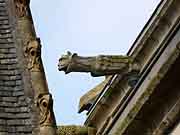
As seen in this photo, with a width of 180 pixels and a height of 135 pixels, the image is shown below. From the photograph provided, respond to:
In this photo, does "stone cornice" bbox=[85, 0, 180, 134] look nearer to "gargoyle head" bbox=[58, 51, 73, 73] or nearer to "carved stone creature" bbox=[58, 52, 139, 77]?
"carved stone creature" bbox=[58, 52, 139, 77]

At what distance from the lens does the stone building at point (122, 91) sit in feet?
31.4

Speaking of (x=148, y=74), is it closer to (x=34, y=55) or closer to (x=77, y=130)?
(x=77, y=130)

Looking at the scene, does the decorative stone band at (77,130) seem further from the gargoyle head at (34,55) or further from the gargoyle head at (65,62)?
the gargoyle head at (34,55)

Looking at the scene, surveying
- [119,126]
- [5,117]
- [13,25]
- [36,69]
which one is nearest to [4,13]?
[13,25]

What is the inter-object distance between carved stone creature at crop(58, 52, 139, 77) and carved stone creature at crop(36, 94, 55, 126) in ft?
8.16

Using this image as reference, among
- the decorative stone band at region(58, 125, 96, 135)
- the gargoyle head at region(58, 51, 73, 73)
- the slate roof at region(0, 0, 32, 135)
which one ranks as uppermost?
the gargoyle head at region(58, 51, 73, 73)

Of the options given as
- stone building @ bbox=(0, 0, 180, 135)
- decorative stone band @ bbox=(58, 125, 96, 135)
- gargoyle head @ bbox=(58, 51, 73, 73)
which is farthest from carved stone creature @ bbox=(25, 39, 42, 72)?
gargoyle head @ bbox=(58, 51, 73, 73)

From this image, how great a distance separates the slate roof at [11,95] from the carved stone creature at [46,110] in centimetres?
28

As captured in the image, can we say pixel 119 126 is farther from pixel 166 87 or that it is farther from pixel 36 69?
pixel 36 69

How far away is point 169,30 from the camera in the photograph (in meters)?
9.74

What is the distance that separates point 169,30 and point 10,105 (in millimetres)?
4221

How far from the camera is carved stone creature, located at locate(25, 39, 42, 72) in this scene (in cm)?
1367

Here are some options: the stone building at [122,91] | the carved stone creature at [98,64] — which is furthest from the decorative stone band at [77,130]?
the carved stone creature at [98,64]

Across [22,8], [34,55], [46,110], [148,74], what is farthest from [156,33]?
[22,8]
